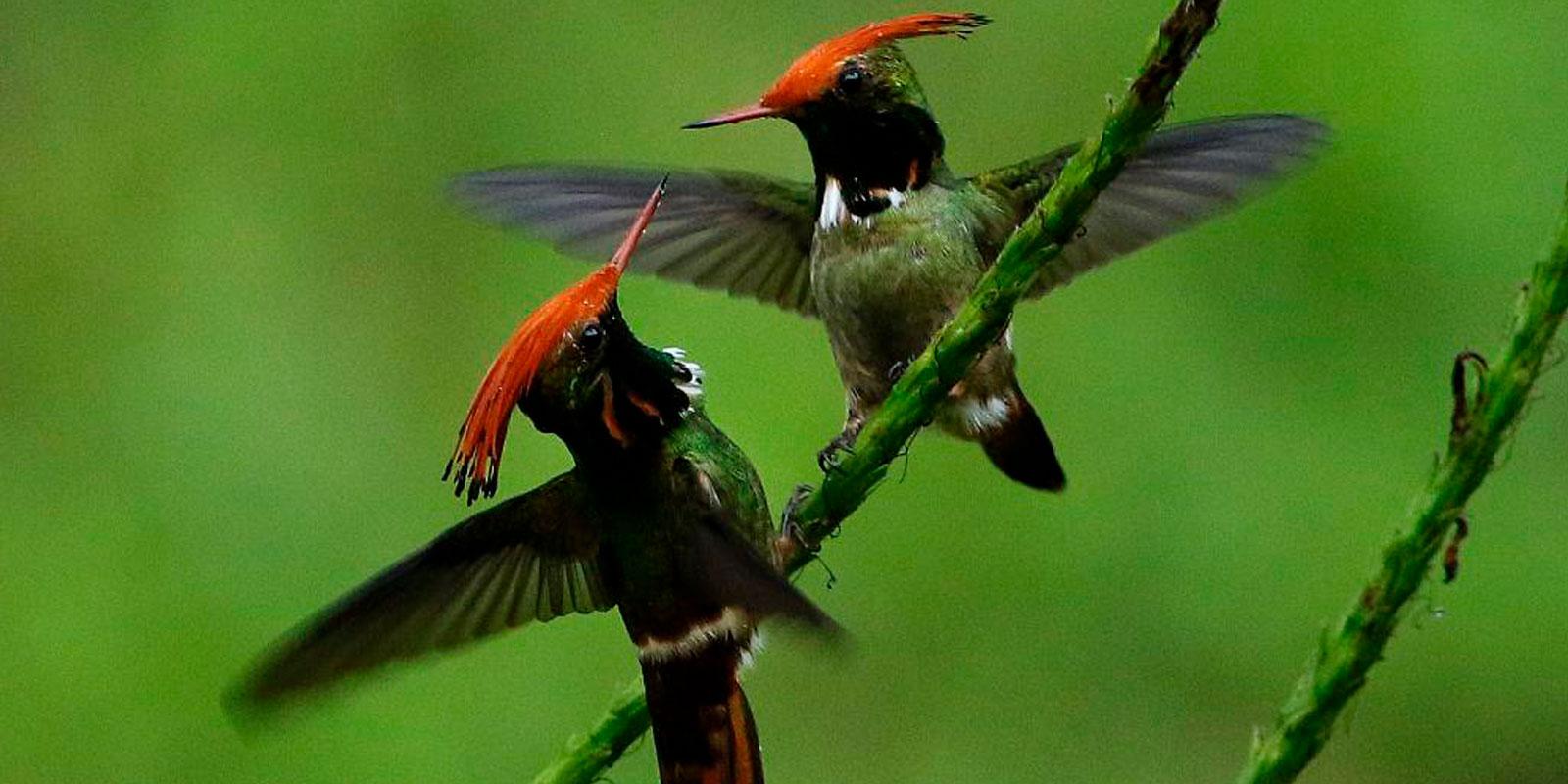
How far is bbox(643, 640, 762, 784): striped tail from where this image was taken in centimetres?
270

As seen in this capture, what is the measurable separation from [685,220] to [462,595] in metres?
1.08

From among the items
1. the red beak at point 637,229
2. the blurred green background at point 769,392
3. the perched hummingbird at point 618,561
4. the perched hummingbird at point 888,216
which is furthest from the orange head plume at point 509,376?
the blurred green background at point 769,392

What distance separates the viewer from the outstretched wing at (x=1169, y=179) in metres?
3.17

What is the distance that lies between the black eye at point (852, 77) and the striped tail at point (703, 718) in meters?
0.84

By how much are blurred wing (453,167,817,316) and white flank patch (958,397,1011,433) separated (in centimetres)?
42

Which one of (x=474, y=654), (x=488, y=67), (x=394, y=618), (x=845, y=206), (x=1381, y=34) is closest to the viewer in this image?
(x=394, y=618)

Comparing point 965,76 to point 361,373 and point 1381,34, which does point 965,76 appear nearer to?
point 1381,34

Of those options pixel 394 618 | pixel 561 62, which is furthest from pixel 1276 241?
pixel 394 618

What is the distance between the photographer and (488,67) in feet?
19.3

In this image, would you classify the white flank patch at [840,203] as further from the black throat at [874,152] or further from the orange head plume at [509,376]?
the orange head plume at [509,376]

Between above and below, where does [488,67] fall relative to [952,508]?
above

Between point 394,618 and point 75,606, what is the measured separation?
103 inches

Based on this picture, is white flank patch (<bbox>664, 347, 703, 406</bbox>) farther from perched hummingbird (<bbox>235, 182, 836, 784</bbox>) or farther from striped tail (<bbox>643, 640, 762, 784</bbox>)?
striped tail (<bbox>643, 640, 762, 784</bbox>)

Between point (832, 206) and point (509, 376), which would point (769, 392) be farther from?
point (509, 376)
